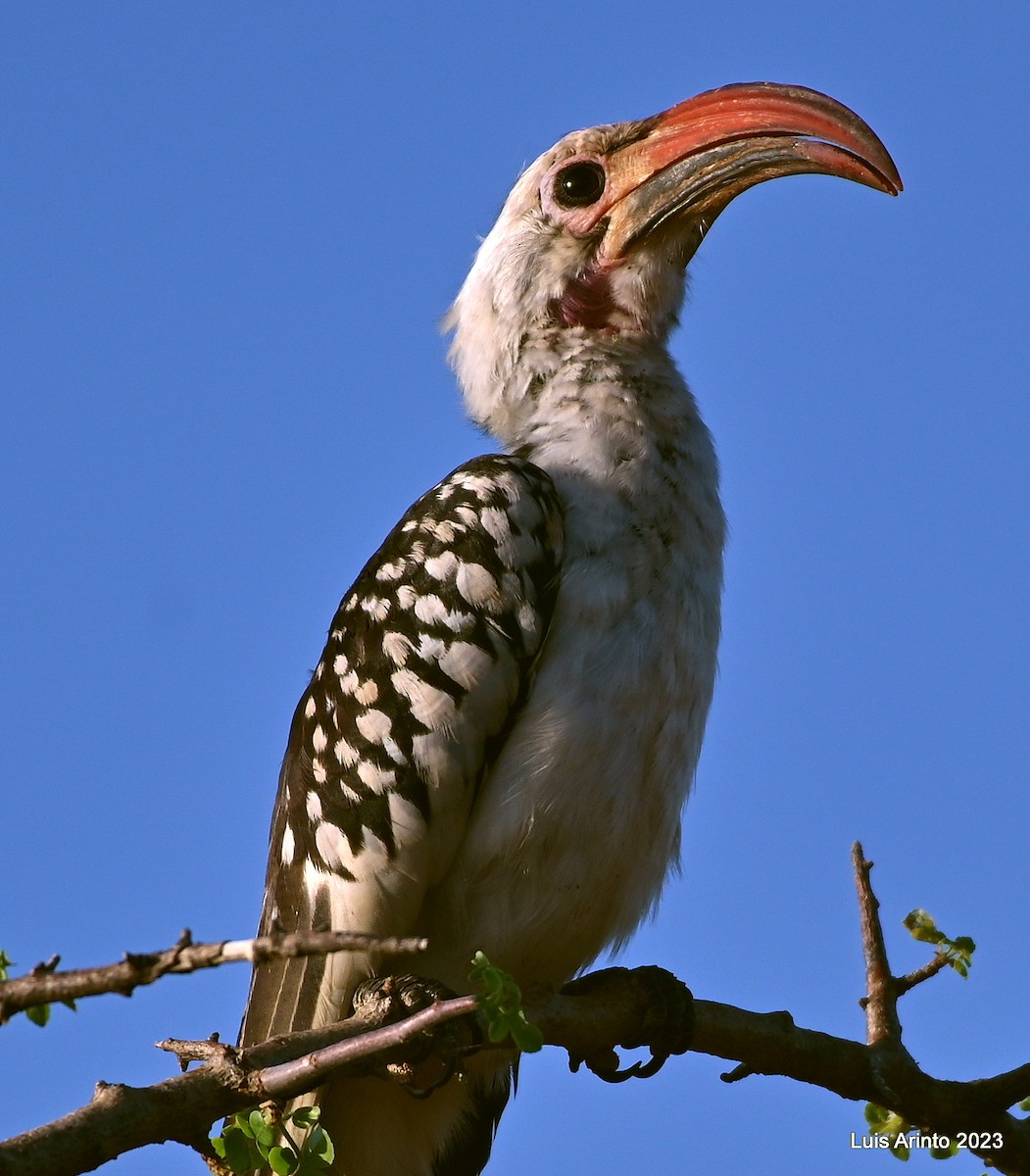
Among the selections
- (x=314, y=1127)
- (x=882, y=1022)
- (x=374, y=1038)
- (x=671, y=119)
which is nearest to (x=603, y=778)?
(x=882, y=1022)

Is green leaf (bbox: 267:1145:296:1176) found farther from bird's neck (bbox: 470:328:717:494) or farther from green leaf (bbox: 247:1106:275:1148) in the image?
bird's neck (bbox: 470:328:717:494)


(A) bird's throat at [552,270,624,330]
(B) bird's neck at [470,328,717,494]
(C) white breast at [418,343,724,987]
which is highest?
(A) bird's throat at [552,270,624,330]

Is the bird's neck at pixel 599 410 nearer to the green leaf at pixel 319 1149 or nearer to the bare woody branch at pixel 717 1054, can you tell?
the bare woody branch at pixel 717 1054

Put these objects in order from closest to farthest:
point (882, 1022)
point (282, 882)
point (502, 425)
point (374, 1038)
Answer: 1. point (374, 1038)
2. point (882, 1022)
3. point (282, 882)
4. point (502, 425)

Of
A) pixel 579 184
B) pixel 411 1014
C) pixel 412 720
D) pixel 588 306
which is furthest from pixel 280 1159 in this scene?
pixel 579 184

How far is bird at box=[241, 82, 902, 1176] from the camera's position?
14.6 ft

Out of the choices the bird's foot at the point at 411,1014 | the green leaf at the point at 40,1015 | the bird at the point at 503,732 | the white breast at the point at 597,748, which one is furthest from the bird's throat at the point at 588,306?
the green leaf at the point at 40,1015

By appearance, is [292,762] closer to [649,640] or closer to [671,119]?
[649,640]

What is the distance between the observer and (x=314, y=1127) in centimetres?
327

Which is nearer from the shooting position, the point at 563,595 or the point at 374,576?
the point at 563,595

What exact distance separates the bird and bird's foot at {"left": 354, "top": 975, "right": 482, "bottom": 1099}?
10.7 inches

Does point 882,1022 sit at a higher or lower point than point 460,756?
lower

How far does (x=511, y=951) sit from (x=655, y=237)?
278 cm

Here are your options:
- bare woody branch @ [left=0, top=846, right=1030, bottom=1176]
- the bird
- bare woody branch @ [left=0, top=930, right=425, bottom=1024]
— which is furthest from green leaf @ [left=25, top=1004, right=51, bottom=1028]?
the bird
